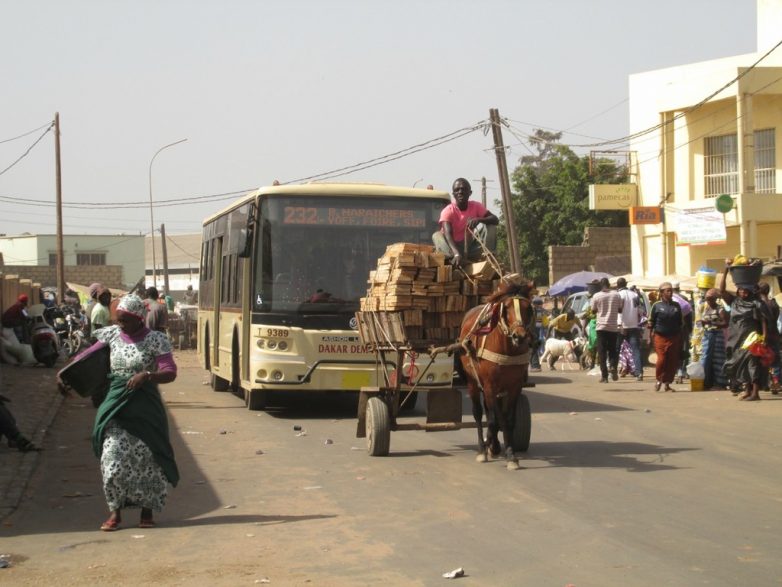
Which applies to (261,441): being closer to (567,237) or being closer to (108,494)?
(108,494)

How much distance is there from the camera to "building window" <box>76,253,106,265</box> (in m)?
94.1

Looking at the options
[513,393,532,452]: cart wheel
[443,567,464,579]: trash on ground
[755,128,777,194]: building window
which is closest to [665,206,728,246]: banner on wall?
[755,128,777,194]: building window

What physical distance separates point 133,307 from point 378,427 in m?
4.10

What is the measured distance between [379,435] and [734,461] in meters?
3.55

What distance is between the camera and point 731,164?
34.9 m

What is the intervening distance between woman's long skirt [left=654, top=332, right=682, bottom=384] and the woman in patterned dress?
513 inches

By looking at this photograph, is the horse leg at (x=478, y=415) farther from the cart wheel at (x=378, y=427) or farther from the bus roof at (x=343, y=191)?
the bus roof at (x=343, y=191)

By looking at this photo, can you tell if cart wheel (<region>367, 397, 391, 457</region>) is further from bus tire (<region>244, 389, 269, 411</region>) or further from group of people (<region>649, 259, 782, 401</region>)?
group of people (<region>649, 259, 782, 401</region>)

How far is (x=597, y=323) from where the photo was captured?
72.4ft

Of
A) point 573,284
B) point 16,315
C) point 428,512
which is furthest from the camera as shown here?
point 573,284

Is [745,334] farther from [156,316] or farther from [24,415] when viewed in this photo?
[24,415]

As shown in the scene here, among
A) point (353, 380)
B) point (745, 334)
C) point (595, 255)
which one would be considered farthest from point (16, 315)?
point (595, 255)

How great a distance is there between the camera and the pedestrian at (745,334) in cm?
1812

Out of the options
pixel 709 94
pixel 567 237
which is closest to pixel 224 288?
pixel 709 94
